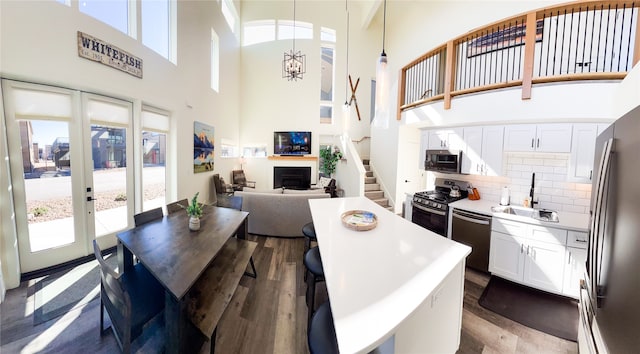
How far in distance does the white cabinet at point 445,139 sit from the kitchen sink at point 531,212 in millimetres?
1047

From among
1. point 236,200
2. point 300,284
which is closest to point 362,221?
point 300,284

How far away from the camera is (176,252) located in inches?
67.9

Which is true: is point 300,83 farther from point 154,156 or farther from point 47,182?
point 47,182

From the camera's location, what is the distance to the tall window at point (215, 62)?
229 inches

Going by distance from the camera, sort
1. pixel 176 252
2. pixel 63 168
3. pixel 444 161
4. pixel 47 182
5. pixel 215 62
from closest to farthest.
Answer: pixel 176 252
pixel 47 182
pixel 63 168
pixel 444 161
pixel 215 62

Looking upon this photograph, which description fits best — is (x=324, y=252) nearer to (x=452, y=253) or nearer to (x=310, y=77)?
(x=452, y=253)

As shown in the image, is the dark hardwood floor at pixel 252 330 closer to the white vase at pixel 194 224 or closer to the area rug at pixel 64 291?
the area rug at pixel 64 291

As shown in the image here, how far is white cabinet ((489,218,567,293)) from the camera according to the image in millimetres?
2367

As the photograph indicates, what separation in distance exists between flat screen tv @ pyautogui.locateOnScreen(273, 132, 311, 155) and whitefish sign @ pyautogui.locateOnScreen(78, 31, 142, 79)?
4.64 meters

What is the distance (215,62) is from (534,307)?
7.83 m

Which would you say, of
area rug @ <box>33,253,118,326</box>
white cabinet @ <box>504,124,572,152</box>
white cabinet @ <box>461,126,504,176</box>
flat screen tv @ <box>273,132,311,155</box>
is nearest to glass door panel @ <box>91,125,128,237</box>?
area rug @ <box>33,253,118,326</box>

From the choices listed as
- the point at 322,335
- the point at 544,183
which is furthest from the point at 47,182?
the point at 544,183

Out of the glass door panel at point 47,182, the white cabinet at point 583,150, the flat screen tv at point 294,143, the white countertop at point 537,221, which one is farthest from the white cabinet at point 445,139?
the glass door panel at point 47,182

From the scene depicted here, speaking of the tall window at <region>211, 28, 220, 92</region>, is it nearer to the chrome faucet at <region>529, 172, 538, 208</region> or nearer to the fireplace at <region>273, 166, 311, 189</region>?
the fireplace at <region>273, 166, 311, 189</region>
